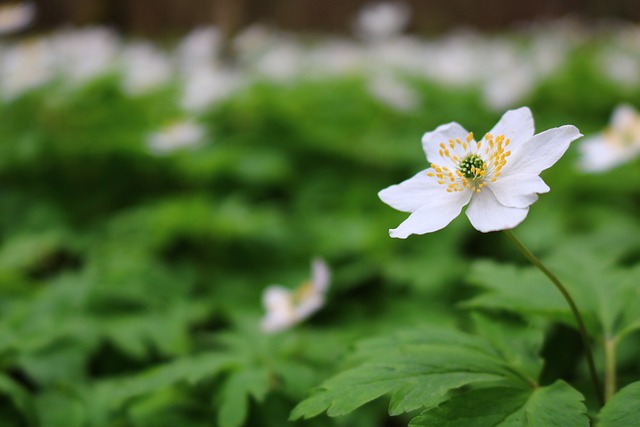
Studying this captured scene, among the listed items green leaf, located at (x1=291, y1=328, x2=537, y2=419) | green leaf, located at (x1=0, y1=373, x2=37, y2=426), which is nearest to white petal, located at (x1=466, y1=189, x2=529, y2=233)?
green leaf, located at (x1=291, y1=328, x2=537, y2=419)

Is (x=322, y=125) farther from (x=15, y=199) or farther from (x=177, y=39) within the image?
(x=177, y=39)

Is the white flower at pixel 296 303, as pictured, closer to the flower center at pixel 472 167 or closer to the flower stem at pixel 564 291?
the flower center at pixel 472 167

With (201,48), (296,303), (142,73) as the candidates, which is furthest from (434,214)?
(142,73)

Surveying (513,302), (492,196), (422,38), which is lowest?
(422,38)

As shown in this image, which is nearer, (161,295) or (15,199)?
(161,295)

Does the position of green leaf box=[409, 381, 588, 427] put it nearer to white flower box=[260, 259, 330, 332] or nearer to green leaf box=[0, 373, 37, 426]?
white flower box=[260, 259, 330, 332]

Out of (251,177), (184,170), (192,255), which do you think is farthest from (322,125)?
(192,255)

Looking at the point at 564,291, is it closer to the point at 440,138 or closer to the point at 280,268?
the point at 440,138
